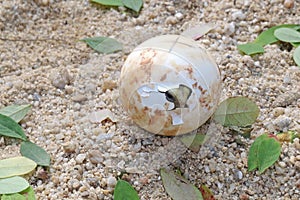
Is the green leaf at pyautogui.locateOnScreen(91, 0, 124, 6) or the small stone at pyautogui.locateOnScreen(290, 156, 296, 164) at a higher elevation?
the green leaf at pyautogui.locateOnScreen(91, 0, 124, 6)

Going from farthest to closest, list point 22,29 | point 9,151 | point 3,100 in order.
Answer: point 22,29
point 3,100
point 9,151

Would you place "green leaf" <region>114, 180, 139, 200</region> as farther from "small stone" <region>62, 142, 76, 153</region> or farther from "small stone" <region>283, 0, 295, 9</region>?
"small stone" <region>283, 0, 295, 9</region>

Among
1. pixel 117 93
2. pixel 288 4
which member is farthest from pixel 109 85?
pixel 288 4

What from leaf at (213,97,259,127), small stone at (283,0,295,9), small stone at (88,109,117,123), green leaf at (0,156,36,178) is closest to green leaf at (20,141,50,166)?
green leaf at (0,156,36,178)

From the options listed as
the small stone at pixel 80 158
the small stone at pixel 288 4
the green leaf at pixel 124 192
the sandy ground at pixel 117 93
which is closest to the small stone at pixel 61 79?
the sandy ground at pixel 117 93

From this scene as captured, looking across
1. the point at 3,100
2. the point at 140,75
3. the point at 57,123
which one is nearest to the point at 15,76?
the point at 3,100

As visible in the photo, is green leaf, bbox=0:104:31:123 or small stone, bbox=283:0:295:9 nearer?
green leaf, bbox=0:104:31:123

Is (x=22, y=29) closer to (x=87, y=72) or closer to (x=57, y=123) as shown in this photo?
(x=87, y=72)

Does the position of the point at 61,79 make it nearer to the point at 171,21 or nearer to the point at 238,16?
the point at 171,21
